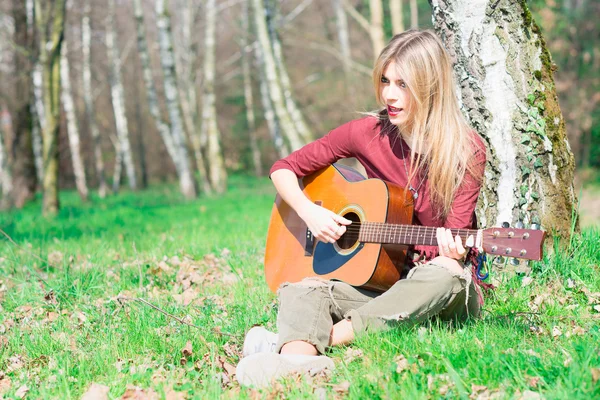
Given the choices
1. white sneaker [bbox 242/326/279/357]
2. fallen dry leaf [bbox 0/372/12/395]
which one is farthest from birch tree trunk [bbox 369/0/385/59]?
fallen dry leaf [bbox 0/372/12/395]

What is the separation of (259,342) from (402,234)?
900mm

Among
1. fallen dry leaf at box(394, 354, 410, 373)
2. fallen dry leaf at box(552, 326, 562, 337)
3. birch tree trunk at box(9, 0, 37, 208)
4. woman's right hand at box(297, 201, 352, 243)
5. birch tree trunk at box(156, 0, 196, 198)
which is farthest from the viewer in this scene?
birch tree trunk at box(9, 0, 37, 208)

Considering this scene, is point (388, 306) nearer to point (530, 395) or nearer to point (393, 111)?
point (530, 395)

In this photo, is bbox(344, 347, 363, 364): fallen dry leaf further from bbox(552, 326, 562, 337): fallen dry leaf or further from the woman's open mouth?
the woman's open mouth

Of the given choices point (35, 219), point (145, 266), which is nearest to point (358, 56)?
point (35, 219)

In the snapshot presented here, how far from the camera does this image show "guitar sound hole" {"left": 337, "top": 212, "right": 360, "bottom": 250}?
331 centimetres

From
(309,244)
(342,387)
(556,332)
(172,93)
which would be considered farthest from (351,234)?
(172,93)

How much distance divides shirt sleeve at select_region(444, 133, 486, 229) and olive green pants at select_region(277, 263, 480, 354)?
0.27 metres

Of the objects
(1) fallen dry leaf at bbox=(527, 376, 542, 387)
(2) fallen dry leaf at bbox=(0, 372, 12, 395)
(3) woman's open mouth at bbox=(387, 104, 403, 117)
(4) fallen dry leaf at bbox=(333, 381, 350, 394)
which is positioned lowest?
(2) fallen dry leaf at bbox=(0, 372, 12, 395)

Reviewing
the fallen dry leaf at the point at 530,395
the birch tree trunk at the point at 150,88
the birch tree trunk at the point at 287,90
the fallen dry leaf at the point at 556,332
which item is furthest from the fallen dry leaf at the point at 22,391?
the birch tree trunk at the point at 150,88

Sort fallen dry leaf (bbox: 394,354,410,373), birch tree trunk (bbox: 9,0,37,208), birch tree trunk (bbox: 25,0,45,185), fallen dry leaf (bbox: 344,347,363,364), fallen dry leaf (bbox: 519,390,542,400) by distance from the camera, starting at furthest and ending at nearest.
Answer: birch tree trunk (bbox: 9,0,37,208)
birch tree trunk (bbox: 25,0,45,185)
fallen dry leaf (bbox: 344,347,363,364)
fallen dry leaf (bbox: 394,354,410,373)
fallen dry leaf (bbox: 519,390,542,400)

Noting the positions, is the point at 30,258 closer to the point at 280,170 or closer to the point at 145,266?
the point at 145,266

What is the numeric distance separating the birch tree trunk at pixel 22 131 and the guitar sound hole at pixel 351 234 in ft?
39.6

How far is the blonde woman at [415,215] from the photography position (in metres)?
2.89
